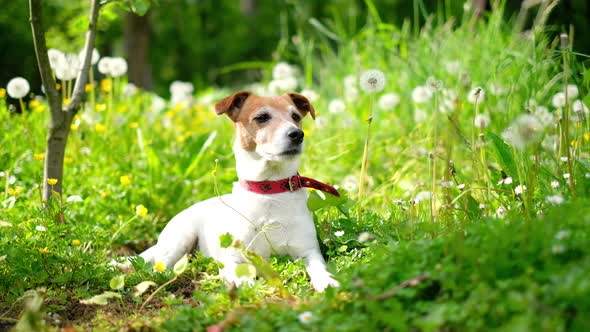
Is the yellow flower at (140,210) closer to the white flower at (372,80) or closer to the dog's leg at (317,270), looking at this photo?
the dog's leg at (317,270)

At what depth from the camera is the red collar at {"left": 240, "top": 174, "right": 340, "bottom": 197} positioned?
12.0 feet

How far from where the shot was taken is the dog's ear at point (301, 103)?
13.3ft

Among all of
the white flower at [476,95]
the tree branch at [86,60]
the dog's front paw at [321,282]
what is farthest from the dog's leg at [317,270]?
the tree branch at [86,60]

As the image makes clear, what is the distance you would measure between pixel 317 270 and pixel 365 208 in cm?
132

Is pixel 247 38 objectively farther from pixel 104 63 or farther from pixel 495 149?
pixel 495 149

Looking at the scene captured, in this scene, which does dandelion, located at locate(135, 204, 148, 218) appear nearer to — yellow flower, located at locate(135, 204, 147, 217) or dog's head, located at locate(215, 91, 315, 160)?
yellow flower, located at locate(135, 204, 147, 217)

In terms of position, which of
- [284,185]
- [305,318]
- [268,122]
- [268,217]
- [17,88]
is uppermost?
[17,88]

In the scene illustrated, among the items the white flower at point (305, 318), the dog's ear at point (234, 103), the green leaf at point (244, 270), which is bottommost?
the white flower at point (305, 318)

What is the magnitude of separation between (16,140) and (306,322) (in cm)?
346

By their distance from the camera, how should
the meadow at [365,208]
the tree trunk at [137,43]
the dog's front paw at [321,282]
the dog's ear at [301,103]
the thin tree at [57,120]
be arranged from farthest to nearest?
1. the tree trunk at [137,43]
2. the thin tree at [57,120]
3. the dog's ear at [301,103]
4. the dog's front paw at [321,282]
5. the meadow at [365,208]

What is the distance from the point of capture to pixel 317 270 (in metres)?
3.40

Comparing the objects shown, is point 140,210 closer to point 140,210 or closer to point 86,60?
point 140,210

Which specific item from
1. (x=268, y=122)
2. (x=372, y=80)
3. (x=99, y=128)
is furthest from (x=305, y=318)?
(x=99, y=128)

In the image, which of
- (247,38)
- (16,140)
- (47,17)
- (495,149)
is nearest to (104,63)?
(16,140)
